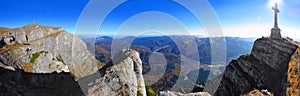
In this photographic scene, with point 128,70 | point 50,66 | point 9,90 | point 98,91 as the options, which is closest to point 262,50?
point 128,70

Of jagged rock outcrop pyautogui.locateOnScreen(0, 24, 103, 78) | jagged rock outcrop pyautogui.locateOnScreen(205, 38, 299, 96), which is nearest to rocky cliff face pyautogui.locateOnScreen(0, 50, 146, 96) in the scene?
jagged rock outcrop pyautogui.locateOnScreen(0, 24, 103, 78)

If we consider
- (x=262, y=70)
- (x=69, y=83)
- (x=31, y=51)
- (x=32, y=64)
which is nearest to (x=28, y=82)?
(x=32, y=64)

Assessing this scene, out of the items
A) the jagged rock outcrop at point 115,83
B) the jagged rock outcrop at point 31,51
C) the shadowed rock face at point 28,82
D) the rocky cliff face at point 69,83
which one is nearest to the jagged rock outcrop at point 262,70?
the rocky cliff face at point 69,83

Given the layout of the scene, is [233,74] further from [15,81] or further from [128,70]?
[15,81]

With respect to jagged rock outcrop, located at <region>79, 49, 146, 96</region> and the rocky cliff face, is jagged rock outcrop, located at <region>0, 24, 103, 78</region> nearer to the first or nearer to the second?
the rocky cliff face

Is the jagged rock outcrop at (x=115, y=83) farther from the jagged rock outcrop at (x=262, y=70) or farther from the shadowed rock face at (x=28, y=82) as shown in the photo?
the shadowed rock face at (x=28, y=82)
